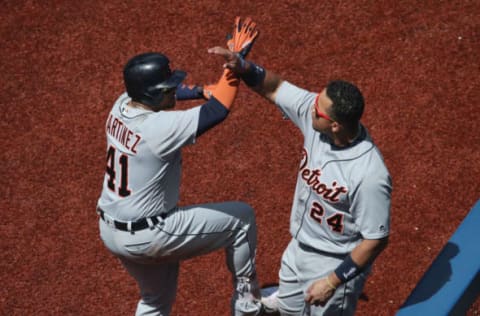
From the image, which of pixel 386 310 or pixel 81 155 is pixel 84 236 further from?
pixel 386 310

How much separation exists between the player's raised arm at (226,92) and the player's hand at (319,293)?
101 centimetres

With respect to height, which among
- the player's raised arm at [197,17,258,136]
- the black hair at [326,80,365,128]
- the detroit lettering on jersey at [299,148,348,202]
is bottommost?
the detroit lettering on jersey at [299,148,348,202]

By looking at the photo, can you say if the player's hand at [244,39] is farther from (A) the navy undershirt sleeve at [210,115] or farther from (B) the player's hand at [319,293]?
(B) the player's hand at [319,293]

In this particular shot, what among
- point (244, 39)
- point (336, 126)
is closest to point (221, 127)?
point (244, 39)

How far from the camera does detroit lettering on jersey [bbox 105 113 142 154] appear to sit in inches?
151

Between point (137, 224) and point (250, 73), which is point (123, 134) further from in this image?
point (250, 73)

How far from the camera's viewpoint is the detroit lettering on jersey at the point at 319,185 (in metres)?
3.61

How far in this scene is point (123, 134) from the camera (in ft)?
12.7

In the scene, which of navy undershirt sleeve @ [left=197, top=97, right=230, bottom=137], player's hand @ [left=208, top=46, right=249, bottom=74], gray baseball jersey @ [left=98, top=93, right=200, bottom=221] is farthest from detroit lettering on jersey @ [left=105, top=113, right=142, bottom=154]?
player's hand @ [left=208, top=46, right=249, bottom=74]

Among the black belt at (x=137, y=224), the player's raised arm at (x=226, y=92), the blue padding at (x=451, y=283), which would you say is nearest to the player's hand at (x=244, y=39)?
the player's raised arm at (x=226, y=92)

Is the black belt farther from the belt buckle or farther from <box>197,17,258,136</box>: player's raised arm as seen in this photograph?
<box>197,17,258,136</box>: player's raised arm

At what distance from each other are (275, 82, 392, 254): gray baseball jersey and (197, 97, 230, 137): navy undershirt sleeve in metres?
0.36

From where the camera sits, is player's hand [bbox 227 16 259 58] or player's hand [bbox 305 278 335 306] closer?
player's hand [bbox 305 278 335 306]

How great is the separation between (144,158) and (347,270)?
123 cm
